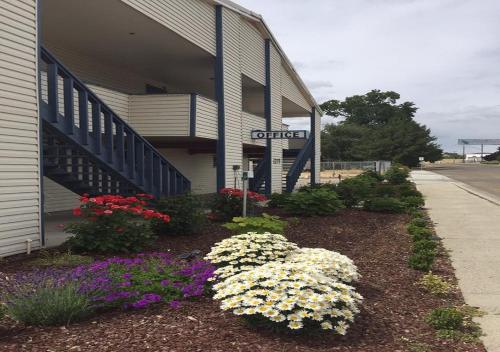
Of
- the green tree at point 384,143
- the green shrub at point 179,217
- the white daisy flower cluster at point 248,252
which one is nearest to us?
the white daisy flower cluster at point 248,252

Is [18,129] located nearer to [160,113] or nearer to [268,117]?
[160,113]

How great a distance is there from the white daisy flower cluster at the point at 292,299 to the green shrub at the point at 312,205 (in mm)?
8669

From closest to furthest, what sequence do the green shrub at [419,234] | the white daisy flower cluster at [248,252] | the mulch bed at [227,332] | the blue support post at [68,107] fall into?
the mulch bed at [227,332], the white daisy flower cluster at [248,252], the blue support post at [68,107], the green shrub at [419,234]

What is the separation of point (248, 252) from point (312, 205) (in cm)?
768

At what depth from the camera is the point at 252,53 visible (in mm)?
17328

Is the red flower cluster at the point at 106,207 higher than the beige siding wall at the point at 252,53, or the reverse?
the beige siding wall at the point at 252,53

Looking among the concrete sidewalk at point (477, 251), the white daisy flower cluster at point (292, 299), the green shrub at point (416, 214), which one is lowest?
the concrete sidewalk at point (477, 251)

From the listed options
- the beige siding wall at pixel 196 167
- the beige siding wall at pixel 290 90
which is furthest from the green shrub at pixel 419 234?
the beige siding wall at pixel 290 90

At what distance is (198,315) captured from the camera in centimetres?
443

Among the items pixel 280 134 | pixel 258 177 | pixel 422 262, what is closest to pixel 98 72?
pixel 280 134

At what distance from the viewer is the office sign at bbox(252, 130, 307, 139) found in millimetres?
15992

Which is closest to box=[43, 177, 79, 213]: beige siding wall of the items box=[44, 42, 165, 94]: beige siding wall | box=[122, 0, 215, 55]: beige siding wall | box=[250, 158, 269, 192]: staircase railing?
box=[44, 42, 165, 94]: beige siding wall

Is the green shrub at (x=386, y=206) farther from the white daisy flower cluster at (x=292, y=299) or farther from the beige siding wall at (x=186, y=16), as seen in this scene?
the white daisy flower cluster at (x=292, y=299)

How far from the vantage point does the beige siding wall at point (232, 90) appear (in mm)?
15016
